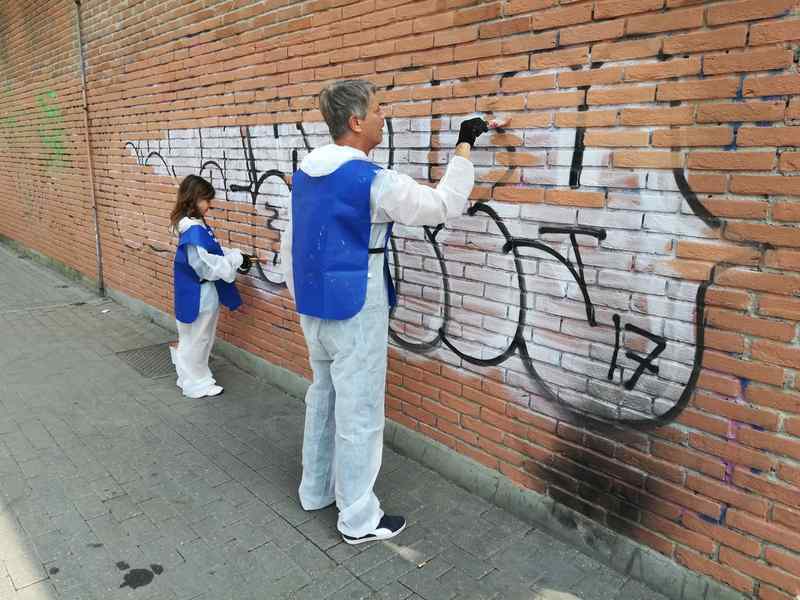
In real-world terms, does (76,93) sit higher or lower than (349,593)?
higher

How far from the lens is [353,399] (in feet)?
9.41

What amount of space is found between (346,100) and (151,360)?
3.86 meters

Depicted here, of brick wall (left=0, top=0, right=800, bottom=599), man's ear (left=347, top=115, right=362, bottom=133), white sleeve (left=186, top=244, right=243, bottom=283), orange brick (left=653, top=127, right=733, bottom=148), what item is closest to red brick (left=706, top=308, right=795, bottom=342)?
brick wall (left=0, top=0, right=800, bottom=599)

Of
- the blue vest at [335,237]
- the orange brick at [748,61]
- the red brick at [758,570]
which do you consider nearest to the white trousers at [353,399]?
the blue vest at [335,237]

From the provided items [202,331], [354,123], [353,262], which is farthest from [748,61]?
[202,331]

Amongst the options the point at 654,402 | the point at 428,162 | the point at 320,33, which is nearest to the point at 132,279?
the point at 320,33

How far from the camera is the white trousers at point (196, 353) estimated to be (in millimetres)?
4809

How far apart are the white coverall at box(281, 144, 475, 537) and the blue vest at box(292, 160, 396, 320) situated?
0.05 metres

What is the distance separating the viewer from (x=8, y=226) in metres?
11.6

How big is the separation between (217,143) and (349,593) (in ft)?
12.9

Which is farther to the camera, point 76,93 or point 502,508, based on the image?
point 76,93

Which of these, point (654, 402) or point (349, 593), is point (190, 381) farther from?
point (654, 402)

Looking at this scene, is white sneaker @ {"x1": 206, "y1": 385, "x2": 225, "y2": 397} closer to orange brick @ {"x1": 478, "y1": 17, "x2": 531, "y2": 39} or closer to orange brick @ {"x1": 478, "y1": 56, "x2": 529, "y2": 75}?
orange brick @ {"x1": 478, "y1": 56, "x2": 529, "y2": 75}

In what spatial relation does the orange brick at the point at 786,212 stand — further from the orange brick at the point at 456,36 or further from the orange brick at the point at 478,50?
the orange brick at the point at 456,36
